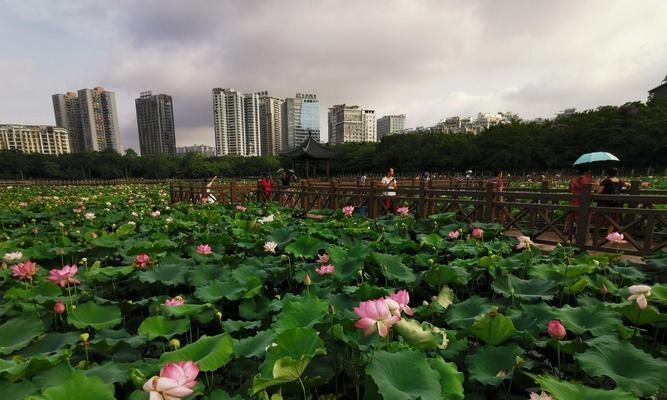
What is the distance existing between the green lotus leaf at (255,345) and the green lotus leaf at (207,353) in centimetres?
12

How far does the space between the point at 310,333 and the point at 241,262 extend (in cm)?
201

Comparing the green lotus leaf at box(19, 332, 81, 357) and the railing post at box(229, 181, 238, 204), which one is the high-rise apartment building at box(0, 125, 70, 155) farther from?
the green lotus leaf at box(19, 332, 81, 357)

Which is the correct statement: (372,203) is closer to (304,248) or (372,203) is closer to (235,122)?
(304,248)

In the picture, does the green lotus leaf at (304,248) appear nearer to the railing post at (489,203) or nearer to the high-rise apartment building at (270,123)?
the railing post at (489,203)

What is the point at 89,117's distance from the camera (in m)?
83.8

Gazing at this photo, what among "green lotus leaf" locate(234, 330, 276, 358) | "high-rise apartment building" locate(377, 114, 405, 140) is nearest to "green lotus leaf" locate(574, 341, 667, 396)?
"green lotus leaf" locate(234, 330, 276, 358)

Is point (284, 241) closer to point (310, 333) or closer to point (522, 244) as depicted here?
point (522, 244)

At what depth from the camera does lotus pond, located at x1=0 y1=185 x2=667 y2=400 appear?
3.84 ft

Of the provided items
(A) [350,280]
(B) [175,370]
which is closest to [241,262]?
(A) [350,280]

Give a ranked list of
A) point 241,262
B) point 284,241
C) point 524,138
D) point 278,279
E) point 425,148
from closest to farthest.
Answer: point 278,279 < point 241,262 < point 284,241 < point 524,138 < point 425,148

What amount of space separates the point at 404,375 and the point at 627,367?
91 cm

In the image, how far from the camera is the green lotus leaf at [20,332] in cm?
165

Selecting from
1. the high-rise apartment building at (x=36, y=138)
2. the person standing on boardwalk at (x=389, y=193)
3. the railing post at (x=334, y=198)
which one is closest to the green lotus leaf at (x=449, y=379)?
the person standing on boardwalk at (x=389, y=193)

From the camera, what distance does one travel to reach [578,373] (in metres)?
1.56
